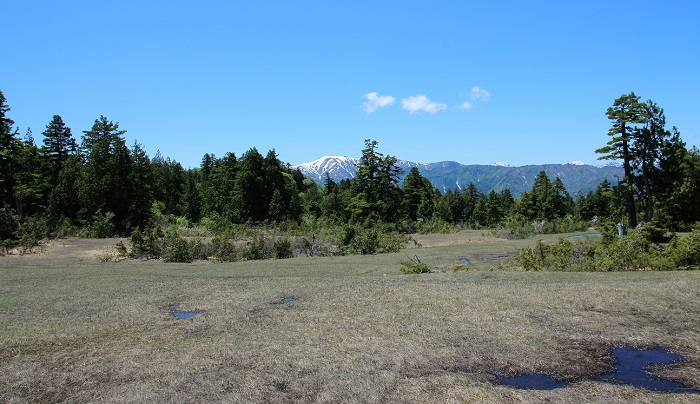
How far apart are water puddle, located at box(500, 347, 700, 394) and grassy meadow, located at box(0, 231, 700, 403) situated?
0.18 m

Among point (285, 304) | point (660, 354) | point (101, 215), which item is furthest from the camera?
point (101, 215)

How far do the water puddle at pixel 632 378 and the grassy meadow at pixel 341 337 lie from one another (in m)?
0.18

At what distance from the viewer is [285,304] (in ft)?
36.8

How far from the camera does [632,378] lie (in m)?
6.18

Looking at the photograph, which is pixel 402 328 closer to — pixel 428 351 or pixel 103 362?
pixel 428 351

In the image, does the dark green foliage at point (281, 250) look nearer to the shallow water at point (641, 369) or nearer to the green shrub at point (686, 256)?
the green shrub at point (686, 256)

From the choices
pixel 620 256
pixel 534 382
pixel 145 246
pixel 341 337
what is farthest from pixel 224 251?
pixel 534 382

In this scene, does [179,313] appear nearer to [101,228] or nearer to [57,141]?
[101,228]

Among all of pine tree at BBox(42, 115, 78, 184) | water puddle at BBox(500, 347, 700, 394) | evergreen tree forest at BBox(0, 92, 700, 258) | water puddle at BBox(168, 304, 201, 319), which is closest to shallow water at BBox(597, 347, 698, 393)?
water puddle at BBox(500, 347, 700, 394)

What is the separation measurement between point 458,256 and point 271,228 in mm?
21002

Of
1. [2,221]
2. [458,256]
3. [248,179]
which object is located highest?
[248,179]

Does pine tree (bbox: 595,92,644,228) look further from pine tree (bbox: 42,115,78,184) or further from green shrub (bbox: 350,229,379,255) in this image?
pine tree (bbox: 42,115,78,184)

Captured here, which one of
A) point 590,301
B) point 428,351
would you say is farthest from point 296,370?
point 590,301

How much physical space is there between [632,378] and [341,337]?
15.2ft
